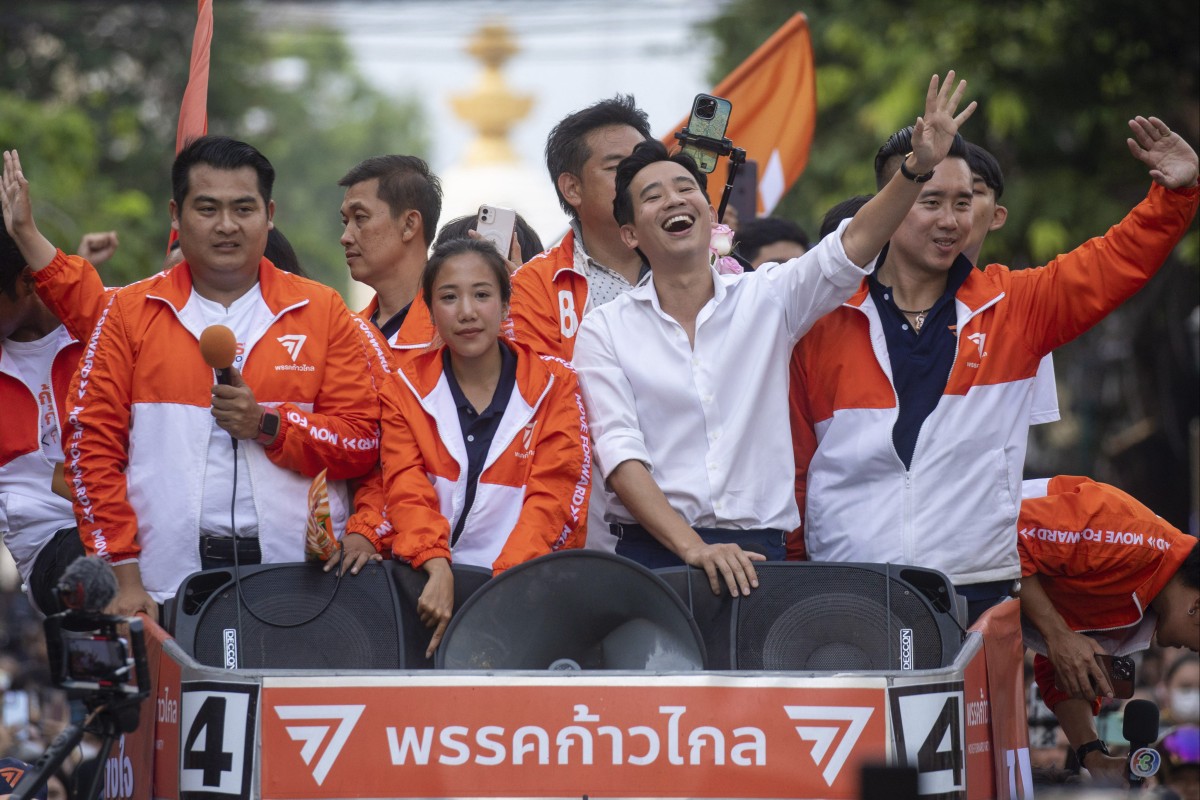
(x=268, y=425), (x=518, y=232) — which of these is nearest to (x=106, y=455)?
(x=268, y=425)

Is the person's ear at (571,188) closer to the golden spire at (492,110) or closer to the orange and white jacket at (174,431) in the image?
the orange and white jacket at (174,431)

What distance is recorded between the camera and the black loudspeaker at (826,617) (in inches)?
196

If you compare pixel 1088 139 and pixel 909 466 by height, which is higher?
pixel 1088 139

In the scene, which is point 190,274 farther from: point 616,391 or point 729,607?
point 729,607

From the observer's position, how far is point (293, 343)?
560 cm

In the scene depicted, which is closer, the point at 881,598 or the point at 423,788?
the point at 423,788

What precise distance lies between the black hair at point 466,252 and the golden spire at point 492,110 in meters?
45.0

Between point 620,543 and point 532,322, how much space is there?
0.98 metres

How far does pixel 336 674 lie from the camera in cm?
453

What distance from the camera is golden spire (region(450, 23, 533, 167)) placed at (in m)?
50.7

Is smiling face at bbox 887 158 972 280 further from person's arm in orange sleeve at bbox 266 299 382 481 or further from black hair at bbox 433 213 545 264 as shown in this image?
black hair at bbox 433 213 545 264

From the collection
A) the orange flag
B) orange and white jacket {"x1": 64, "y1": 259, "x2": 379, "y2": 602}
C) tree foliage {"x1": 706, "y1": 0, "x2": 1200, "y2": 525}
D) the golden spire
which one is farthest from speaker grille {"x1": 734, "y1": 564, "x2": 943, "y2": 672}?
the golden spire

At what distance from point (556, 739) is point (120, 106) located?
1841 centimetres

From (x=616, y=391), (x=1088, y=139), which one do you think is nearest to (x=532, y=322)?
(x=616, y=391)
